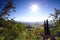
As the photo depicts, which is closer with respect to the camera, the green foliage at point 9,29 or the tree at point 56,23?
the green foliage at point 9,29

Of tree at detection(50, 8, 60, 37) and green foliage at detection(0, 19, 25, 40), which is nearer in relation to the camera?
green foliage at detection(0, 19, 25, 40)

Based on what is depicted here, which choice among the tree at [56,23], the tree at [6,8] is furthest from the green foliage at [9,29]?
the tree at [56,23]

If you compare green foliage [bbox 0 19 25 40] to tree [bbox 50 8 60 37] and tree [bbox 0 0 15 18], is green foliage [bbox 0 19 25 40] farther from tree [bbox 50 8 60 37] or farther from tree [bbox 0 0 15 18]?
tree [bbox 50 8 60 37]

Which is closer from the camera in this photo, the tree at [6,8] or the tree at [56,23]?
the tree at [6,8]

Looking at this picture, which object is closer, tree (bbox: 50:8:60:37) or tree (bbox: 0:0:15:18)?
tree (bbox: 0:0:15:18)

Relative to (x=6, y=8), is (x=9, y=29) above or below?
below

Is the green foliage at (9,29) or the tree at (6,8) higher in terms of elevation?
the tree at (6,8)

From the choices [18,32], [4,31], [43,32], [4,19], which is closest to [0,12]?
[4,19]

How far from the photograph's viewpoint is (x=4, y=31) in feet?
9.63

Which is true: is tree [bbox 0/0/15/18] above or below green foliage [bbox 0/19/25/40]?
above

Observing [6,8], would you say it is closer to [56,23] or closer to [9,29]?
[9,29]

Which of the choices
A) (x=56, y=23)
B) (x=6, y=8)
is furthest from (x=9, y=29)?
(x=56, y=23)

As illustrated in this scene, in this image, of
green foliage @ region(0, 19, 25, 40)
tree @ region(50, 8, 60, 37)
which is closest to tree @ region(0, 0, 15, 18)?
green foliage @ region(0, 19, 25, 40)

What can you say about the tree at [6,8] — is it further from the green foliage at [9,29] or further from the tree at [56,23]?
the tree at [56,23]
